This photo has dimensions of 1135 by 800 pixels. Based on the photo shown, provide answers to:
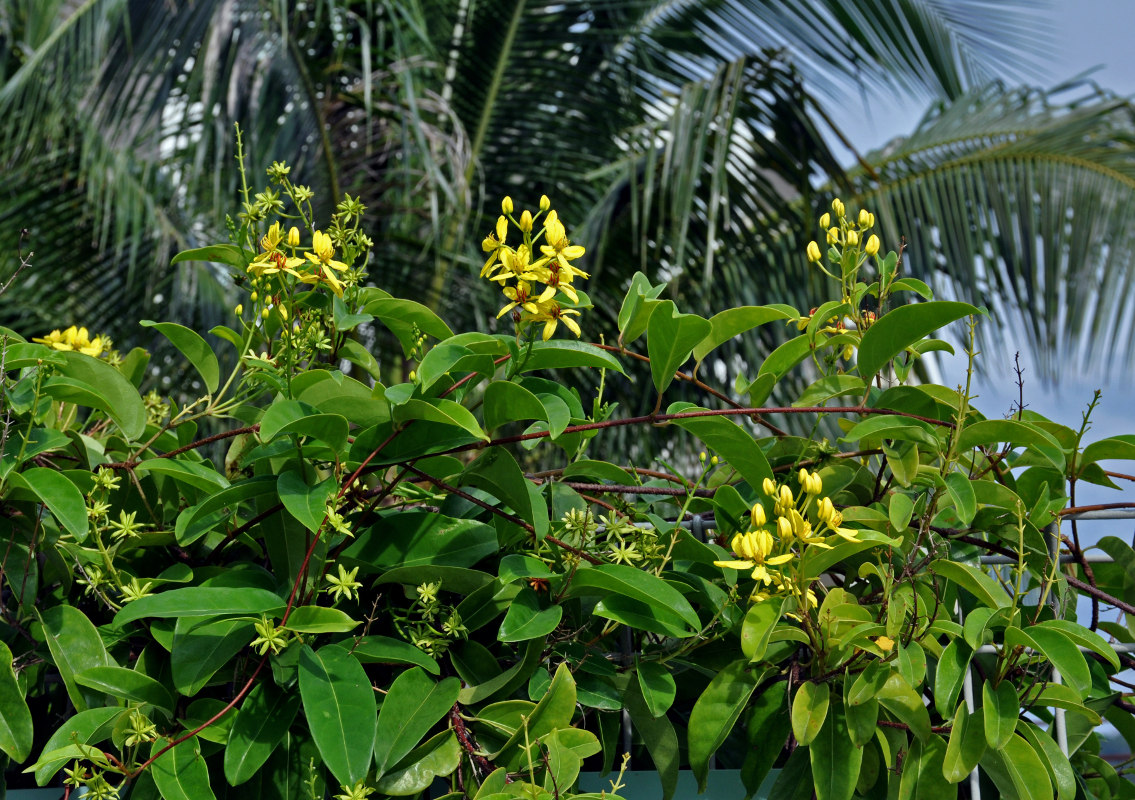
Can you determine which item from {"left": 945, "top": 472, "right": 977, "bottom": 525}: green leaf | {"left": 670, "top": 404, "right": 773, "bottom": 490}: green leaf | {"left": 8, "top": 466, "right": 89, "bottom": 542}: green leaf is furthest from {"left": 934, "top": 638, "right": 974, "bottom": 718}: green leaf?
{"left": 8, "top": 466, "right": 89, "bottom": 542}: green leaf

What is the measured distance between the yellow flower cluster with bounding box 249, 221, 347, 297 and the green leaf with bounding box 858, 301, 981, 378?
490mm

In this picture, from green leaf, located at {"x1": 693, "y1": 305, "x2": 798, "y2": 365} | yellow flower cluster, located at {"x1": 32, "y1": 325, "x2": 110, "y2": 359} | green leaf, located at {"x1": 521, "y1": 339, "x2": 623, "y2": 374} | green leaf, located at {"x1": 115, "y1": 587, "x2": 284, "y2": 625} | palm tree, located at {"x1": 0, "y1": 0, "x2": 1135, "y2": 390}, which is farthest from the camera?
palm tree, located at {"x1": 0, "y1": 0, "x2": 1135, "y2": 390}

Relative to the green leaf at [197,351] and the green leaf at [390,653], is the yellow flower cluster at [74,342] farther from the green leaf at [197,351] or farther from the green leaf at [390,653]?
the green leaf at [390,653]

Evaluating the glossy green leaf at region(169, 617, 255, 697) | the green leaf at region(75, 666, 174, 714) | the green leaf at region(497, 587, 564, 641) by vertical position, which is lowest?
the green leaf at region(75, 666, 174, 714)

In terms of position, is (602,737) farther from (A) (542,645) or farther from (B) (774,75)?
(B) (774,75)

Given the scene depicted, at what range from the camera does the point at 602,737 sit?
820 millimetres

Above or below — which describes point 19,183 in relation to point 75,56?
below

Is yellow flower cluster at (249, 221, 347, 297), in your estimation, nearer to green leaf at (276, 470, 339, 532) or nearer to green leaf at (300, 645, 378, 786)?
green leaf at (276, 470, 339, 532)

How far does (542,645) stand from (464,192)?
263 centimetres

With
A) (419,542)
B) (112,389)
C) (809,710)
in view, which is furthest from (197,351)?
(809,710)

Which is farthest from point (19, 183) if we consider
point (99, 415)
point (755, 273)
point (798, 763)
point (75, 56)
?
point (798, 763)

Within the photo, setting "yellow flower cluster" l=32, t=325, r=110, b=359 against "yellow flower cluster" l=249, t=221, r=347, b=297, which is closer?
"yellow flower cluster" l=249, t=221, r=347, b=297

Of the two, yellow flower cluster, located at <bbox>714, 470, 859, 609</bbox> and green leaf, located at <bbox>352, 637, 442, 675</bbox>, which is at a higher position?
yellow flower cluster, located at <bbox>714, 470, 859, 609</bbox>

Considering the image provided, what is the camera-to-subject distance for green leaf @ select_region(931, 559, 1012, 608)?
32.2 inches
